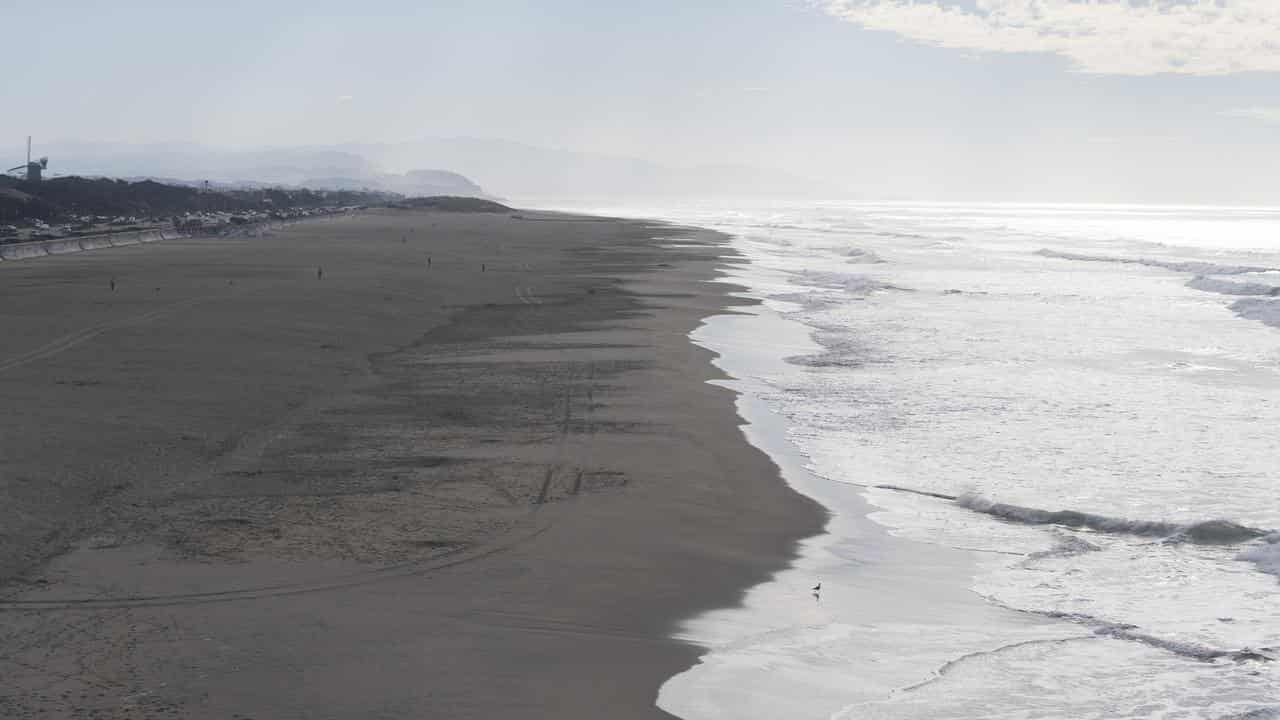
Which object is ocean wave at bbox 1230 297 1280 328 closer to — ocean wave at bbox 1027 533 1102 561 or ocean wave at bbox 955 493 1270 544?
ocean wave at bbox 955 493 1270 544

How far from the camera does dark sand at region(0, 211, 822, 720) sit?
7277 mm

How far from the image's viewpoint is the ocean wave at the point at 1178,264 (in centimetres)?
5625

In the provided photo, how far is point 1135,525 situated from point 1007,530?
1.26 meters

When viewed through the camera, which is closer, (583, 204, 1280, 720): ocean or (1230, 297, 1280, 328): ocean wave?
(583, 204, 1280, 720): ocean

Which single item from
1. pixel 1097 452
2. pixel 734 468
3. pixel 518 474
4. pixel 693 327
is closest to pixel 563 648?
pixel 518 474

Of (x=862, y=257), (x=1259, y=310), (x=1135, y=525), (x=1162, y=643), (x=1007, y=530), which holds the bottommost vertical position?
(x=1162, y=643)

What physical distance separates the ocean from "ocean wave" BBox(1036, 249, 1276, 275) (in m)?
30.9

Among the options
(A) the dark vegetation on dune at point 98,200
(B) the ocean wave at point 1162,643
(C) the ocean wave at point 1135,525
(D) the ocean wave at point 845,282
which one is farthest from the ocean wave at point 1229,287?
(A) the dark vegetation on dune at point 98,200

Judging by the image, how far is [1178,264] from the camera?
61.2m

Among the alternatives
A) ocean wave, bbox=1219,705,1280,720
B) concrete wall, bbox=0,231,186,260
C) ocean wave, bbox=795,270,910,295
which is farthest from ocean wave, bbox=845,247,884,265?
ocean wave, bbox=1219,705,1280,720

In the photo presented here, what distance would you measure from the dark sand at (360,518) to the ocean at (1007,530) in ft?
2.22

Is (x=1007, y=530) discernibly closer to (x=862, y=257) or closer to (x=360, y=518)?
(x=360, y=518)

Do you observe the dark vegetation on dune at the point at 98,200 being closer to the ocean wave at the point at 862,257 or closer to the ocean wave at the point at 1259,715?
the ocean wave at the point at 862,257

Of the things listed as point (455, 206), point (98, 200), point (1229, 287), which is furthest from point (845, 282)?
point (455, 206)
